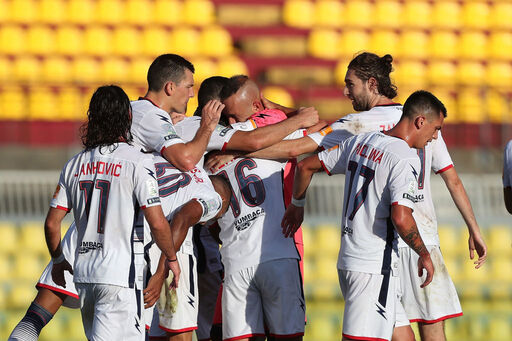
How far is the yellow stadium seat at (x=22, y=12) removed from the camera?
17797 mm

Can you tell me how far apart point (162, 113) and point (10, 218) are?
7.53 m

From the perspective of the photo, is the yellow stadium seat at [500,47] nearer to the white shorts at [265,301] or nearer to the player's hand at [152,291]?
the white shorts at [265,301]

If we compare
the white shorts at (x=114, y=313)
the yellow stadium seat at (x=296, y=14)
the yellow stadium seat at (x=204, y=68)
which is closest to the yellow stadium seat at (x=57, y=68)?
the yellow stadium seat at (x=204, y=68)

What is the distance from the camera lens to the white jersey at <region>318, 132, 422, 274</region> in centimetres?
530

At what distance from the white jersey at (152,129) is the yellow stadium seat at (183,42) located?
39.6 ft

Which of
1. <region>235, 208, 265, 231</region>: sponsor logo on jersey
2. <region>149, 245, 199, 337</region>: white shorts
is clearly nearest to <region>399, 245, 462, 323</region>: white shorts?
<region>235, 208, 265, 231</region>: sponsor logo on jersey

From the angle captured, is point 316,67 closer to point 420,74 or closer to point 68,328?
point 420,74

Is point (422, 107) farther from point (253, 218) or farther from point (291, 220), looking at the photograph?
point (253, 218)

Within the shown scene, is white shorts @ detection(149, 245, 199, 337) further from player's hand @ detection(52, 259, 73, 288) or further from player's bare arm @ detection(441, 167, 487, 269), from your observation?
player's bare arm @ detection(441, 167, 487, 269)

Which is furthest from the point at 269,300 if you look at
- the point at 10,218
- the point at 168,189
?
the point at 10,218

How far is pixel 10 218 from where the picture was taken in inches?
491

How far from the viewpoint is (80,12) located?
709 inches

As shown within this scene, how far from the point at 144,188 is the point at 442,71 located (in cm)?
1401

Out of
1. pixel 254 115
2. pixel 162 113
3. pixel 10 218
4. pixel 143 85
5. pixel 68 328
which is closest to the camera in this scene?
pixel 162 113
